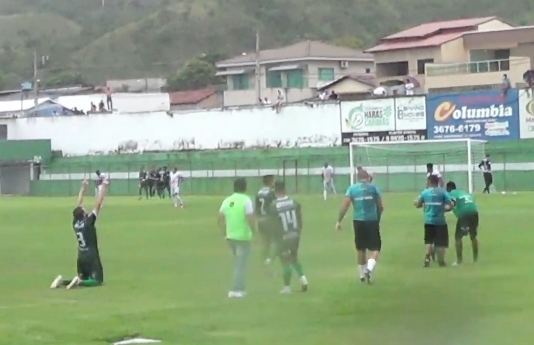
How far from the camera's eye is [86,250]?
69.1 ft

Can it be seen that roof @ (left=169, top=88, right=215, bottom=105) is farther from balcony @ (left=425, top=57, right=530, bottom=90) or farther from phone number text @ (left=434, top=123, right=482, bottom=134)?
phone number text @ (left=434, top=123, right=482, bottom=134)

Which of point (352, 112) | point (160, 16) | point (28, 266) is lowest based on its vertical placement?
point (28, 266)

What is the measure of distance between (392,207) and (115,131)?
4123 cm

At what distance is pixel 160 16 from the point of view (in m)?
170

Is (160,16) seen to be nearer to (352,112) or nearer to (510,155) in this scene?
(352,112)

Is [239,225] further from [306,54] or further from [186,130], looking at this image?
[306,54]

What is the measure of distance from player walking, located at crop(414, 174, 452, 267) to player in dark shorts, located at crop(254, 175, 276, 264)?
3.15m

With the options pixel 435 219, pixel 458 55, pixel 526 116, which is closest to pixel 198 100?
pixel 458 55

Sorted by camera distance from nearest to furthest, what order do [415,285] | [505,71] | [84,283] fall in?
[415,285] → [84,283] → [505,71]

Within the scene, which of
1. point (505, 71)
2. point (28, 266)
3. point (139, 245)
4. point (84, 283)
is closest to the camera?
point (84, 283)

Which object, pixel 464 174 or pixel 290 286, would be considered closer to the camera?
pixel 290 286

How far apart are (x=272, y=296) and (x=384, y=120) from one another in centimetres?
4916

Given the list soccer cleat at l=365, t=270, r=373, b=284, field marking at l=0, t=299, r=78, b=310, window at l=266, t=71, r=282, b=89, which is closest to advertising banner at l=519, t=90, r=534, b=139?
soccer cleat at l=365, t=270, r=373, b=284

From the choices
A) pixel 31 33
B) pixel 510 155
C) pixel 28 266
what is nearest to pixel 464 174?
pixel 510 155
